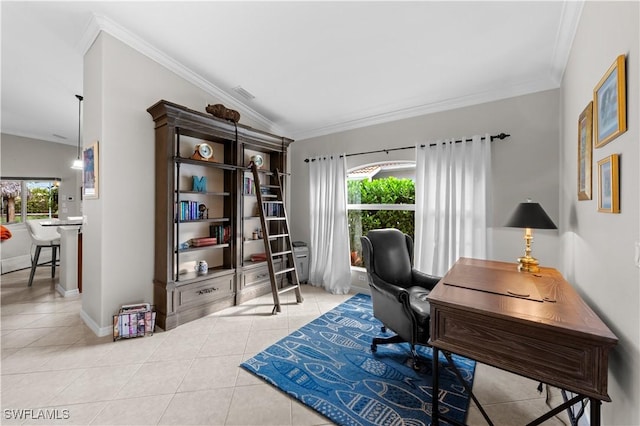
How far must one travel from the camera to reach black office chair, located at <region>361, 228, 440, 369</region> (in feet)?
6.75

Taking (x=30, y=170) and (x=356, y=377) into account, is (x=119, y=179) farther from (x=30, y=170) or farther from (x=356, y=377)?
(x=30, y=170)

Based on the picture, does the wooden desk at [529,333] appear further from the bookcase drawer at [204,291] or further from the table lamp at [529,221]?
the bookcase drawer at [204,291]

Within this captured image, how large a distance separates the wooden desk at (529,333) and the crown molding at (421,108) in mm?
2162

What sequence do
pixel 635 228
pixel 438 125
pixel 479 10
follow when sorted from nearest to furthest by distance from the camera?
1. pixel 635 228
2. pixel 479 10
3. pixel 438 125

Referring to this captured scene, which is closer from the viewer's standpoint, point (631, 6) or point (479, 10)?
point (631, 6)

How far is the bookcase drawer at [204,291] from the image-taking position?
291cm

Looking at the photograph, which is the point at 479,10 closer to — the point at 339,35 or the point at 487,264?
the point at 339,35

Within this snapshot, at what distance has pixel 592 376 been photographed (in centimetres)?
106

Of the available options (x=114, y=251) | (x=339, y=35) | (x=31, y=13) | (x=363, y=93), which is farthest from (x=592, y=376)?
(x=31, y=13)

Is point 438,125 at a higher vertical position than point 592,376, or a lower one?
higher

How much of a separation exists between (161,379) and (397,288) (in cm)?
193

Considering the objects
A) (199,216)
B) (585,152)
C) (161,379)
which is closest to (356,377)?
(161,379)

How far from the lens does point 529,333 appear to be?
3.89ft

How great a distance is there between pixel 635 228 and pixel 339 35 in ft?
7.72
